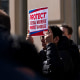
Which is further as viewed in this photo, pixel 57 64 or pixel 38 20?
pixel 38 20

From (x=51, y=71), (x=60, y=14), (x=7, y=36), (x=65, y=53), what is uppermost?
(x=60, y=14)

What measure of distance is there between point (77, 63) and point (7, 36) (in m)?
1.78

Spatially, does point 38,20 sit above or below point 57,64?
above

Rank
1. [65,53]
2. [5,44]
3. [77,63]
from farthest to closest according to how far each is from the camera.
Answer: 1. [77,63]
2. [65,53]
3. [5,44]

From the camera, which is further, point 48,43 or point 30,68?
point 48,43

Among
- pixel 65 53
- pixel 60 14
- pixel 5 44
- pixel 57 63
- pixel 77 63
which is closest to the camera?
pixel 5 44

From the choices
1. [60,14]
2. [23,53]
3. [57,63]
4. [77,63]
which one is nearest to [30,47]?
[23,53]

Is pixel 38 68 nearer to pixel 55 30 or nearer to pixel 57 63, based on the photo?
pixel 57 63

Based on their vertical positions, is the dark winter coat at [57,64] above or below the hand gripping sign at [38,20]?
below

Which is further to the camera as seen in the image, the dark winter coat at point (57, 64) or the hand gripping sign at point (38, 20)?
the hand gripping sign at point (38, 20)

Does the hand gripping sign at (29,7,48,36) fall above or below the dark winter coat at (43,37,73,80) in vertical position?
above

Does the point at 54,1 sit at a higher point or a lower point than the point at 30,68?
higher

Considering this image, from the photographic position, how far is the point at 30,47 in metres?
1.20

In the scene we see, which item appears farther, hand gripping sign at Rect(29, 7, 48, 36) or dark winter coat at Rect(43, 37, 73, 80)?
hand gripping sign at Rect(29, 7, 48, 36)
